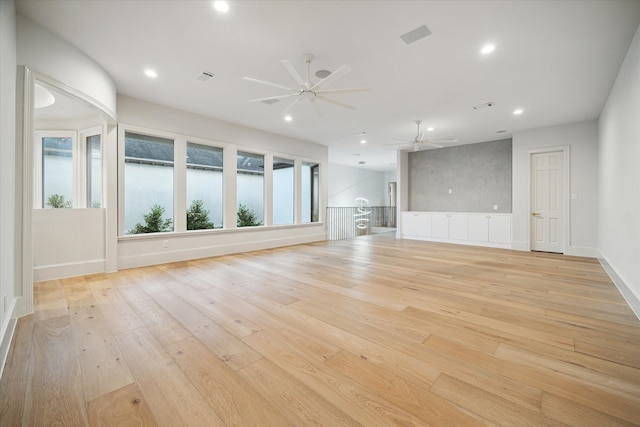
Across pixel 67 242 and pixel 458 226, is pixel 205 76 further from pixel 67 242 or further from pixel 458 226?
pixel 458 226

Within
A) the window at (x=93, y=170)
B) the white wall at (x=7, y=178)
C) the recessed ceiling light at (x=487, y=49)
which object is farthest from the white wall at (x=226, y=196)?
the recessed ceiling light at (x=487, y=49)

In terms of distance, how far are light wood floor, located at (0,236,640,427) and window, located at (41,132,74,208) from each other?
2.14m

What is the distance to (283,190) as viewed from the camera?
7.46 meters

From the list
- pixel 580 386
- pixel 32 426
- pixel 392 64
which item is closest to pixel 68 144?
pixel 32 426

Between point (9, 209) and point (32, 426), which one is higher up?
point (9, 209)

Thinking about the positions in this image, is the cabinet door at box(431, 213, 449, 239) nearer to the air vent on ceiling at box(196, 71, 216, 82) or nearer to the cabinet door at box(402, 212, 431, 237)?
the cabinet door at box(402, 212, 431, 237)

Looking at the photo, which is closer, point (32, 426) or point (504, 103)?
point (32, 426)

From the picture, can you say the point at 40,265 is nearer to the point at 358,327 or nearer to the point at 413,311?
the point at 358,327

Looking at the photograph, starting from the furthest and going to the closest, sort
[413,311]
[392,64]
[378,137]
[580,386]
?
[378,137] → [392,64] → [413,311] → [580,386]

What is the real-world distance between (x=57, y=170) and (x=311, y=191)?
5833 millimetres

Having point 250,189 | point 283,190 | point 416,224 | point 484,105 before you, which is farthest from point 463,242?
point 250,189

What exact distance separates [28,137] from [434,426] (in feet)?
13.7

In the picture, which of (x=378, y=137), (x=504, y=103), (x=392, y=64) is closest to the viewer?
(x=392, y=64)

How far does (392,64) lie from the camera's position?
11.5 ft
